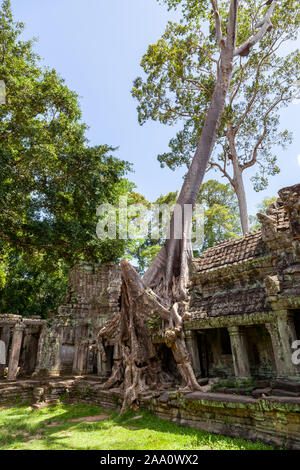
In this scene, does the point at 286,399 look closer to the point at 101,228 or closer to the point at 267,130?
the point at 101,228

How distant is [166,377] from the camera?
9.18m

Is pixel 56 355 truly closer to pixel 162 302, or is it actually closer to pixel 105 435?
pixel 162 302

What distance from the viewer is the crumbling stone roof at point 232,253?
8227 mm

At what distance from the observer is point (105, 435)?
6484mm

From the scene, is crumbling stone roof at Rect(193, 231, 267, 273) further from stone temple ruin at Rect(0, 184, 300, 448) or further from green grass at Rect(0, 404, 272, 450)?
green grass at Rect(0, 404, 272, 450)

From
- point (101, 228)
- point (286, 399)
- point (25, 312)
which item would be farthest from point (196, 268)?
point (25, 312)

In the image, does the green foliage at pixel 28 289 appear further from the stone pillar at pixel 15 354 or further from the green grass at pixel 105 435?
the green grass at pixel 105 435

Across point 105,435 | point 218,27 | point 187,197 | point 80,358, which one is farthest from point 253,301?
point 218,27

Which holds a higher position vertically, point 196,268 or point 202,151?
point 202,151

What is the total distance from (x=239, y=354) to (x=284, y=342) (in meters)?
1.33

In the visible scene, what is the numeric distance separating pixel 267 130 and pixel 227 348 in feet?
47.4

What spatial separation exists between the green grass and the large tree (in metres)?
1.08

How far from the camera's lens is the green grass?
17.9ft

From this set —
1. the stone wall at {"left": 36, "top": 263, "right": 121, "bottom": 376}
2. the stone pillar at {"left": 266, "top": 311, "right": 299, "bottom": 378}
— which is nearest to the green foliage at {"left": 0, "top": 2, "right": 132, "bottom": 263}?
the stone wall at {"left": 36, "top": 263, "right": 121, "bottom": 376}
